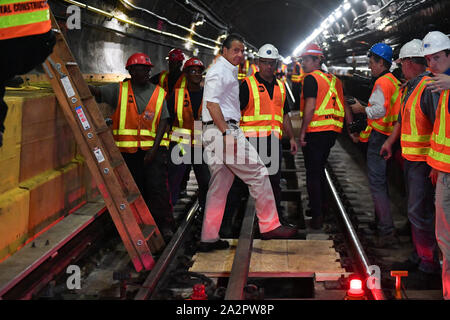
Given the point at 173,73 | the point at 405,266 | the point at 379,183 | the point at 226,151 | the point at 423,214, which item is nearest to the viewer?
the point at 423,214

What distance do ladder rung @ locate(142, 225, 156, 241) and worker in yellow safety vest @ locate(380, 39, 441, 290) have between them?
7.66 feet

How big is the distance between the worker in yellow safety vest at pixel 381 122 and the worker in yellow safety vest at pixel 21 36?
12.3 ft

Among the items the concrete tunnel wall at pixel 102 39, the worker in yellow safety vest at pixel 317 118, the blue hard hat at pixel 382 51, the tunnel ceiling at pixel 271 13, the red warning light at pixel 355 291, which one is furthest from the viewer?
the tunnel ceiling at pixel 271 13

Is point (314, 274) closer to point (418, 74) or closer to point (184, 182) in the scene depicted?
point (418, 74)

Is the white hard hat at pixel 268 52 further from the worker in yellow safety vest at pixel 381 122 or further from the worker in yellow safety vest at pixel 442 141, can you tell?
the worker in yellow safety vest at pixel 442 141

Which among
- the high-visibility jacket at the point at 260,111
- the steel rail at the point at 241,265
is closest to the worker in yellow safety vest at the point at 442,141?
the steel rail at the point at 241,265

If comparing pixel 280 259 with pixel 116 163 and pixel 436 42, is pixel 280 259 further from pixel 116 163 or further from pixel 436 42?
pixel 436 42

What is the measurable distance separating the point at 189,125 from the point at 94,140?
6.50ft

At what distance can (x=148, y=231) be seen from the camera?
5.32 m

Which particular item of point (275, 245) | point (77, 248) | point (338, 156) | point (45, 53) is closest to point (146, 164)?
point (77, 248)

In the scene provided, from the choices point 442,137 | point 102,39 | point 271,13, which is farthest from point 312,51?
point 271,13

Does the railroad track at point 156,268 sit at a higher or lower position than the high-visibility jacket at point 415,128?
lower

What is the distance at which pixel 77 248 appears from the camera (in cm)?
525

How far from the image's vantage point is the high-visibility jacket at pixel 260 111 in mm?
5934
